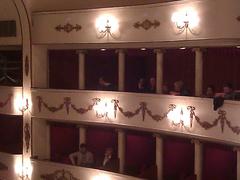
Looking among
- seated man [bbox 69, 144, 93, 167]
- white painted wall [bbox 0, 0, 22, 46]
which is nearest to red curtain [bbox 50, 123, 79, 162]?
seated man [bbox 69, 144, 93, 167]

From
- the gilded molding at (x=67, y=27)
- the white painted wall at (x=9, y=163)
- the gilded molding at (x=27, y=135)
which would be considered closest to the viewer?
the gilded molding at (x=67, y=27)

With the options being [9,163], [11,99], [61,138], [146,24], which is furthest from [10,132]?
[146,24]

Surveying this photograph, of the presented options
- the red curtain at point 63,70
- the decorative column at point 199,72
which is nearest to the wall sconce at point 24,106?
the red curtain at point 63,70

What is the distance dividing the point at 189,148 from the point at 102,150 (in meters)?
3.34

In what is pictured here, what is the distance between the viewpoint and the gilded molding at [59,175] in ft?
50.3

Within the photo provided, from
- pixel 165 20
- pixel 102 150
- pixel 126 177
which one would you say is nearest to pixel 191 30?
pixel 165 20

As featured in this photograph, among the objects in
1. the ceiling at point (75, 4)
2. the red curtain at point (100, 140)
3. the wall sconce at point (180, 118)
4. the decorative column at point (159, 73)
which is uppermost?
the ceiling at point (75, 4)

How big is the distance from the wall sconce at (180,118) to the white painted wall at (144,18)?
6.48 feet

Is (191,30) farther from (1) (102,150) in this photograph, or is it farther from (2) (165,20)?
(1) (102,150)

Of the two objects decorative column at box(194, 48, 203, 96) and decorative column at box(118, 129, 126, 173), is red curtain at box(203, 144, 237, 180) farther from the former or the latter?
decorative column at box(118, 129, 126, 173)

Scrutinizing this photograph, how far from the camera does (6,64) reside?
57.2ft

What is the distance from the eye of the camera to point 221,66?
1373cm

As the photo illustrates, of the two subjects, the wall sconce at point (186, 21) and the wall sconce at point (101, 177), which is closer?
the wall sconce at point (186, 21)

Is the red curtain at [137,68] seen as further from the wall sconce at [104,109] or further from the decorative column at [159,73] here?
the decorative column at [159,73]
